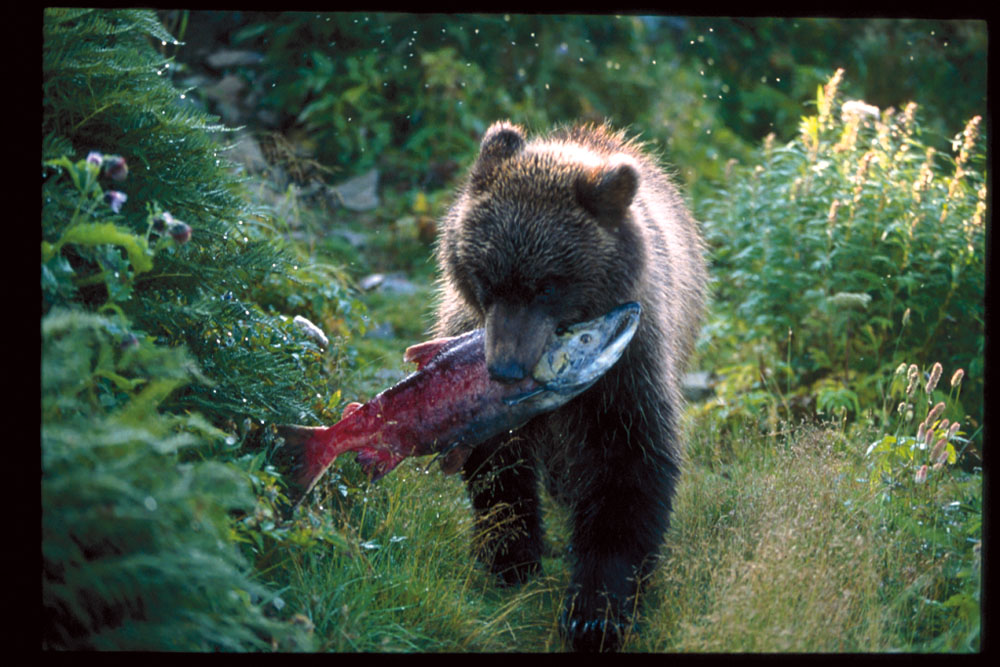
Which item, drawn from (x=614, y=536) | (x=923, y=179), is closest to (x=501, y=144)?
(x=614, y=536)

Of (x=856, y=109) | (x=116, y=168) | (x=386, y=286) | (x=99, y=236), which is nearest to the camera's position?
(x=99, y=236)

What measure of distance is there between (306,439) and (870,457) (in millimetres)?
2887

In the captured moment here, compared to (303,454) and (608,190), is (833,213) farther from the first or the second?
(303,454)

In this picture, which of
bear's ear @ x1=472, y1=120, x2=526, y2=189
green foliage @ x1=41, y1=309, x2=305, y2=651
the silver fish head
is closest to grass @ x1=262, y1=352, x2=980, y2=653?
green foliage @ x1=41, y1=309, x2=305, y2=651

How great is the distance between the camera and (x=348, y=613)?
331 cm

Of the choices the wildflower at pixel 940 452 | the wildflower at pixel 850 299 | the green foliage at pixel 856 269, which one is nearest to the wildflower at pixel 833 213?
Answer: the green foliage at pixel 856 269

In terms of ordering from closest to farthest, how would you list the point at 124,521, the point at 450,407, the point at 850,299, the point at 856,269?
1. the point at 124,521
2. the point at 450,407
3. the point at 850,299
4. the point at 856,269

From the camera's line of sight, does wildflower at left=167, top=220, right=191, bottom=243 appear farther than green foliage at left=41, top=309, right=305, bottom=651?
Yes

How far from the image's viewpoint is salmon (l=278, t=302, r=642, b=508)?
3465 mm

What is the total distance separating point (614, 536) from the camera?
3805mm

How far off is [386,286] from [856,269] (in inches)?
154

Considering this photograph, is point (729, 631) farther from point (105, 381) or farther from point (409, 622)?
point (105, 381)

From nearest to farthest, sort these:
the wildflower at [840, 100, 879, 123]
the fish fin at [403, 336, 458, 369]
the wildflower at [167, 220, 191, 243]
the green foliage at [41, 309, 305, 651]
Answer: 1. the green foliage at [41, 309, 305, 651]
2. the wildflower at [167, 220, 191, 243]
3. the fish fin at [403, 336, 458, 369]
4. the wildflower at [840, 100, 879, 123]

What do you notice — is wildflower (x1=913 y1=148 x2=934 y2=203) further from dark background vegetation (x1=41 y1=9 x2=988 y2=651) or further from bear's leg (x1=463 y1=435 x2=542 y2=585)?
bear's leg (x1=463 y1=435 x2=542 y2=585)
